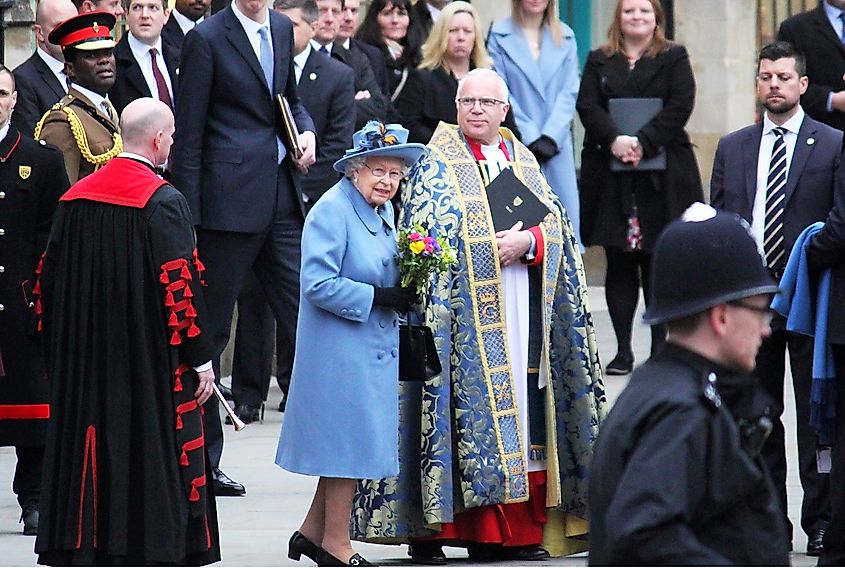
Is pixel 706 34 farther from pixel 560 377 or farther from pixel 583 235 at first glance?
pixel 560 377

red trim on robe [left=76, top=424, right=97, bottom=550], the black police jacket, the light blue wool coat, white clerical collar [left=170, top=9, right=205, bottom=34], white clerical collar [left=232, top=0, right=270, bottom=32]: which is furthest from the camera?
white clerical collar [left=170, top=9, right=205, bottom=34]

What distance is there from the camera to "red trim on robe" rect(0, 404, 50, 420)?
7.71 metres

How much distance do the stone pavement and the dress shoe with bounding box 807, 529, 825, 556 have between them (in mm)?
38

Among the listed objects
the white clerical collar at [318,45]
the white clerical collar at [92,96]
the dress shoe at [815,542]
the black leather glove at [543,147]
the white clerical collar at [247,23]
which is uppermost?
the white clerical collar at [247,23]

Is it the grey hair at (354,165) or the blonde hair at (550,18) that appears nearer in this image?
the grey hair at (354,165)

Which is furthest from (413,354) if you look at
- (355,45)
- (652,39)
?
(652,39)

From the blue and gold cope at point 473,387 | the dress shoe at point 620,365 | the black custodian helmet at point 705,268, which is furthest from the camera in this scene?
the dress shoe at point 620,365

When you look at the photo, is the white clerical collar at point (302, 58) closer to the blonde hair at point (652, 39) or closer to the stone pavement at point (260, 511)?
the stone pavement at point (260, 511)

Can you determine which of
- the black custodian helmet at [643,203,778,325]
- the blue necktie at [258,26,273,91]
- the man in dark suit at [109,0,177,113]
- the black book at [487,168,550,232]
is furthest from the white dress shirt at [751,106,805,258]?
the black custodian helmet at [643,203,778,325]

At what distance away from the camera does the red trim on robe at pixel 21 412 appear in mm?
7711

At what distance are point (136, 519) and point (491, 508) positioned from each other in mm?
1526

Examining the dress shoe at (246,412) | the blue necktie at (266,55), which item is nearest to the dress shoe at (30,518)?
the blue necktie at (266,55)

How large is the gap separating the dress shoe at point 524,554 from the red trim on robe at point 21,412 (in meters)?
1.98

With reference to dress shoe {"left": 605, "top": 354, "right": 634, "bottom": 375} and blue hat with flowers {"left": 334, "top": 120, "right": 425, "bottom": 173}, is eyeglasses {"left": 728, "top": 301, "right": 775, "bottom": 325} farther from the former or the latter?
dress shoe {"left": 605, "top": 354, "right": 634, "bottom": 375}
